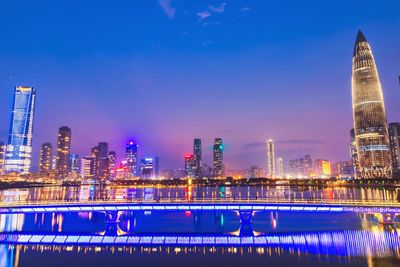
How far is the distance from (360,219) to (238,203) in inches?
1308

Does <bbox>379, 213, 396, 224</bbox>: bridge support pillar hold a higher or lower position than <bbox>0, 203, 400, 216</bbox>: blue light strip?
lower

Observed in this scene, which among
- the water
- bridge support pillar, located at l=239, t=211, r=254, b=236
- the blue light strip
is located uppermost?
the blue light strip

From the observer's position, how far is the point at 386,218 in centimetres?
5625

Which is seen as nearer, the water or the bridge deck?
the water

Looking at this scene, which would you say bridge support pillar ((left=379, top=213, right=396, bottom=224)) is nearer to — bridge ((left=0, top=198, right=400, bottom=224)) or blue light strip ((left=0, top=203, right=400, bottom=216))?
bridge ((left=0, top=198, right=400, bottom=224))

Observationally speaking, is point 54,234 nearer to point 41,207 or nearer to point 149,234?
point 41,207

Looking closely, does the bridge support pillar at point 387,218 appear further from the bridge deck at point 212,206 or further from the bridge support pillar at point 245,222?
the bridge support pillar at point 245,222

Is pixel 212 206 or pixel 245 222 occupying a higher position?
pixel 212 206

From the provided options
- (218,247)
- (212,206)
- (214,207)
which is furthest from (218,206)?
(218,247)

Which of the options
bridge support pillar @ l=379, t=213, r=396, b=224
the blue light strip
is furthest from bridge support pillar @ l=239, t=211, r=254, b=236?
bridge support pillar @ l=379, t=213, r=396, b=224

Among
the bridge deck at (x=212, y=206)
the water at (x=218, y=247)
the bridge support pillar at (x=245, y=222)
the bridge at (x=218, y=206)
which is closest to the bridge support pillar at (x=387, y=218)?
the bridge at (x=218, y=206)

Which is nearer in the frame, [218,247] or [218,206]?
[218,247]

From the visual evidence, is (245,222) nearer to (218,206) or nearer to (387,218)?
(218,206)

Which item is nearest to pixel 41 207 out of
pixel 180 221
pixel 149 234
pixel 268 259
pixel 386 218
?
pixel 149 234
